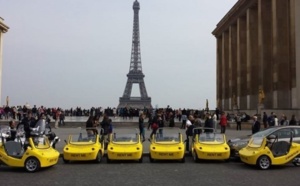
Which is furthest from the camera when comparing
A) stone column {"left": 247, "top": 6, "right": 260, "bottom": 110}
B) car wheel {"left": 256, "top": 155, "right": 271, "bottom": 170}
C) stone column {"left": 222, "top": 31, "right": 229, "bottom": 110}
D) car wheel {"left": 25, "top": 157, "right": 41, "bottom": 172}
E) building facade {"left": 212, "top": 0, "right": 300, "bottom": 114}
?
stone column {"left": 222, "top": 31, "right": 229, "bottom": 110}

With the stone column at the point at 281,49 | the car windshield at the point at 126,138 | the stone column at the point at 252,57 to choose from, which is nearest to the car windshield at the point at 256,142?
the car windshield at the point at 126,138

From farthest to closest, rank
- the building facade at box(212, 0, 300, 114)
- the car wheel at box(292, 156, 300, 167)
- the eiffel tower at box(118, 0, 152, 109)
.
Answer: the eiffel tower at box(118, 0, 152, 109) < the building facade at box(212, 0, 300, 114) < the car wheel at box(292, 156, 300, 167)

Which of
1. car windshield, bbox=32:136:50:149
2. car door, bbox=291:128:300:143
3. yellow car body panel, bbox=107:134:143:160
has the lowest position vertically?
yellow car body panel, bbox=107:134:143:160

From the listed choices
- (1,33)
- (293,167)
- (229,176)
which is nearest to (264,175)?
(229,176)

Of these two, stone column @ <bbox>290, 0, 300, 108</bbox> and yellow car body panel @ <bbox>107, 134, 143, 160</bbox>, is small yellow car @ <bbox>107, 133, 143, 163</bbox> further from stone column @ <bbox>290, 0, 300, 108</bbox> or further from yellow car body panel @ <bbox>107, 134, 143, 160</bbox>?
stone column @ <bbox>290, 0, 300, 108</bbox>

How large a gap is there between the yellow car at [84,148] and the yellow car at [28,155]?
128 centimetres

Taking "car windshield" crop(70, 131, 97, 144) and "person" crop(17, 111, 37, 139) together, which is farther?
"car windshield" crop(70, 131, 97, 144)

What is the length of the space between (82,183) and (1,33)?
60.9m

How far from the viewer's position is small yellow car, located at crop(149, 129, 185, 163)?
16.8 meters

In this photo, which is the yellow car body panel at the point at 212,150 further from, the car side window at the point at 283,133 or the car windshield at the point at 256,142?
the car side window at the point at 283,133

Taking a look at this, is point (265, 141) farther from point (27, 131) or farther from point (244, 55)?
point (244, 55)

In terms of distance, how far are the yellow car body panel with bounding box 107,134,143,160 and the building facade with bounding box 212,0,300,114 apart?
80.4 ft

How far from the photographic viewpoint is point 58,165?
16.4 m

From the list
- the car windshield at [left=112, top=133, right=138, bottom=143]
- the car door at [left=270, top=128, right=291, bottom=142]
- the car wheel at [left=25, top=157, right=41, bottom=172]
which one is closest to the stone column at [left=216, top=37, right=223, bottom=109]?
the car door at [left=270, top=128, right=291, bottom=142]
